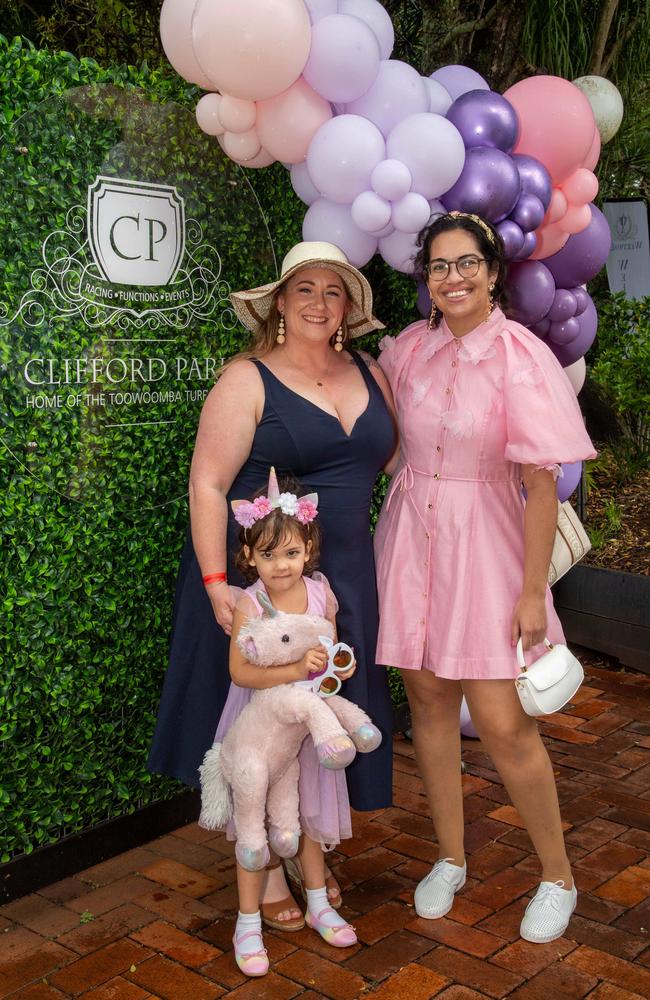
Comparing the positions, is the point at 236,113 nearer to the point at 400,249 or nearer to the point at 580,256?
the point at 400,249

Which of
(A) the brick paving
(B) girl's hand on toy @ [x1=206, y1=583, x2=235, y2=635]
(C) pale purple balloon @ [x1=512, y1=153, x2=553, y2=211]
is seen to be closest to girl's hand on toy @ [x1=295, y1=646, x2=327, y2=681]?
(B) girl's hand on toy @ [x1=206, y1=583, x2=235, y2=635]

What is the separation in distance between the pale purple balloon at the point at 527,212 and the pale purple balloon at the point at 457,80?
1.70ft

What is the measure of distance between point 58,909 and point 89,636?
763mm

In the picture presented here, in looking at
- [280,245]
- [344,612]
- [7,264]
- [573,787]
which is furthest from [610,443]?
[7,264]

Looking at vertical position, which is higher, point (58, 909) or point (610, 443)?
point (610, 443)

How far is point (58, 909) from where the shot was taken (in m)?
2.83

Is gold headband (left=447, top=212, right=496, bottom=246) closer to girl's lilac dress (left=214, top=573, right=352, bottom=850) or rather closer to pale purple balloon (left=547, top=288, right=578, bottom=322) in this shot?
pale purple balloon (left=547, top=288, right=578, bottom=322)

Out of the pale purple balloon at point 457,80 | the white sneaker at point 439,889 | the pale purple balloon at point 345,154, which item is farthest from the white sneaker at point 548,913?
the pale purple balloon at point 457,80

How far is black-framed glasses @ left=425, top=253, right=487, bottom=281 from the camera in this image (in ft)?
8.16

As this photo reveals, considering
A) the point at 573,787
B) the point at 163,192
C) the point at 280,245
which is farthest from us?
the point at 573,787

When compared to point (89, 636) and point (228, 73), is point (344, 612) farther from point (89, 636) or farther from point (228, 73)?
point (228, 73)

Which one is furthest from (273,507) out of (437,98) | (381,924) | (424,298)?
(437,98)

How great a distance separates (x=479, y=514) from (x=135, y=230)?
125 cm

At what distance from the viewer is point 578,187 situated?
119 inches
